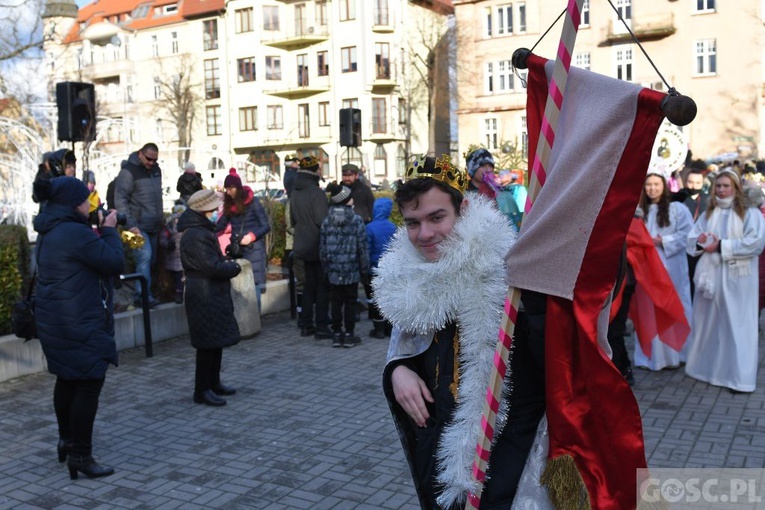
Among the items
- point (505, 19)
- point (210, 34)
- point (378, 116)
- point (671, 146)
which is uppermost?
point (210, 34)

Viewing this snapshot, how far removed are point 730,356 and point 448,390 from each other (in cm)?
583

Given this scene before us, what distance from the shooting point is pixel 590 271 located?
2.17 metres

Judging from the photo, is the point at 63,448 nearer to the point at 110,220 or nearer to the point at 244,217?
the point at 110,220

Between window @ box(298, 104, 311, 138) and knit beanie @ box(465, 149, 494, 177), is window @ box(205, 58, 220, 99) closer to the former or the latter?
window @ box(298, 104, 311, 138)

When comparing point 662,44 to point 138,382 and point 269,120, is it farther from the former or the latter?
point 138,382

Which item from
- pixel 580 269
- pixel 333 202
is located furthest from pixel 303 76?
pixel 580 269

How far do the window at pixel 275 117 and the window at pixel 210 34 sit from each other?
721 centimetres

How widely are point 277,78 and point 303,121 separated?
153 inches

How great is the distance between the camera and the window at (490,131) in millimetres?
48906

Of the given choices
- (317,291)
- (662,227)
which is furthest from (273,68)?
(662,227)

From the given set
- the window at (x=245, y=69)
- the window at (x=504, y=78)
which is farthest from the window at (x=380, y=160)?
the window at (x=245, y=69)

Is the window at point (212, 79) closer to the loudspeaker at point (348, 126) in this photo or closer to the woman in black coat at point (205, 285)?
the loudspeaker at point (348, 126)

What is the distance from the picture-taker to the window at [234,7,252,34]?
57.2 m

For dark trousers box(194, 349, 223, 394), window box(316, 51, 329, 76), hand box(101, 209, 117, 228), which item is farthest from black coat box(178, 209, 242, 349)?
window box(316, 51, 329, 76)
